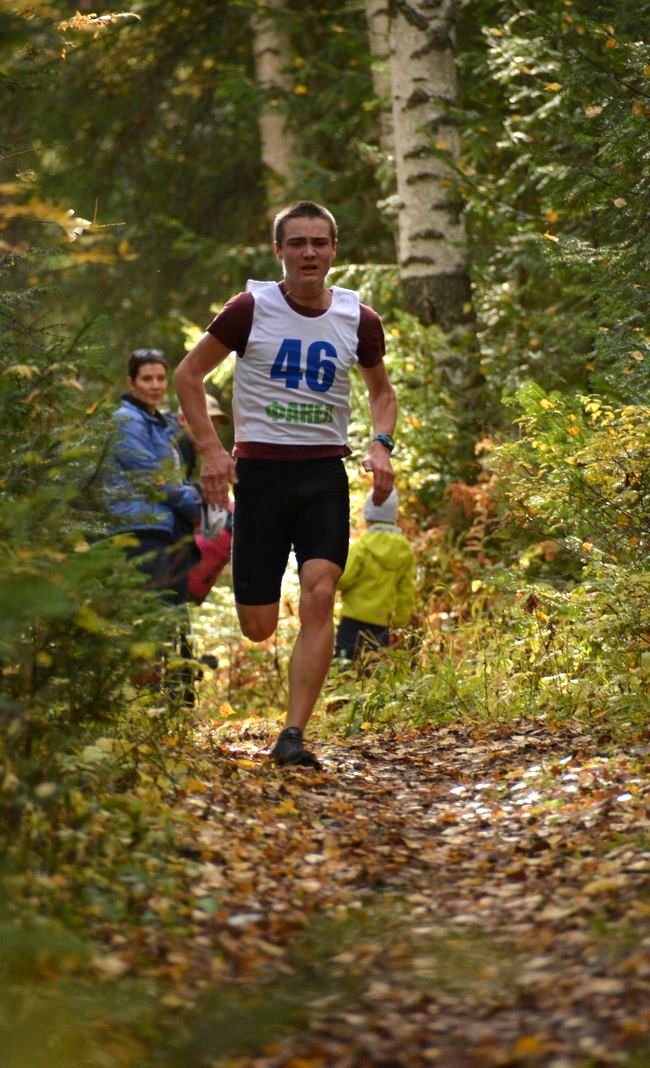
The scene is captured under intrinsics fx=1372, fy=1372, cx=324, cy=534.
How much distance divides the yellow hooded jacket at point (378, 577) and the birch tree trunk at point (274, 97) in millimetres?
6746

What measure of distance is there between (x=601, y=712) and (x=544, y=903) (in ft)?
8.10

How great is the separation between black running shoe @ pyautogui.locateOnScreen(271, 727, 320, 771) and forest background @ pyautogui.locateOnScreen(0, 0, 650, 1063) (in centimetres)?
44

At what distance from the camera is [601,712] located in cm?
639

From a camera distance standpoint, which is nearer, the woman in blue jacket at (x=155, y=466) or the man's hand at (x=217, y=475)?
the man's hand at (x=217, y=475)

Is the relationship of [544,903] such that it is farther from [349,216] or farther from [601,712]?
[349,216]

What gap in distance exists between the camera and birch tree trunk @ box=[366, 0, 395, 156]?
478 inches

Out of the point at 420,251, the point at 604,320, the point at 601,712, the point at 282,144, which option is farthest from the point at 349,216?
the point at 601,712

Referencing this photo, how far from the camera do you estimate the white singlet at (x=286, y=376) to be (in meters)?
6.18

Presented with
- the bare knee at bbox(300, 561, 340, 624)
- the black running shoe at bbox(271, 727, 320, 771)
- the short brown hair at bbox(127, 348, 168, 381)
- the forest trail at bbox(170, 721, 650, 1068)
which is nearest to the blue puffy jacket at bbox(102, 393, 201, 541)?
the short brown hair at bbox(127, 348, 168, 381)

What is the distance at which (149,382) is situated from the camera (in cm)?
841

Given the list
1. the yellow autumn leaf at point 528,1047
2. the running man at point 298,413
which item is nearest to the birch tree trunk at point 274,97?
the running man at point 298,413

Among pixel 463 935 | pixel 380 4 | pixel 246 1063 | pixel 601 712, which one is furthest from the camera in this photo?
pixel 380 4

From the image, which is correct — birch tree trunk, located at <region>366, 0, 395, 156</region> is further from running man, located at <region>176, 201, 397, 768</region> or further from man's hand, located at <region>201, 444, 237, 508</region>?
man's hand, located at <region>201, 444, 237, 508</region>

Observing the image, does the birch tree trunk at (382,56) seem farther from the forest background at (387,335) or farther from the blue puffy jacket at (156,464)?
the blue puffy jacket at (156,464)
